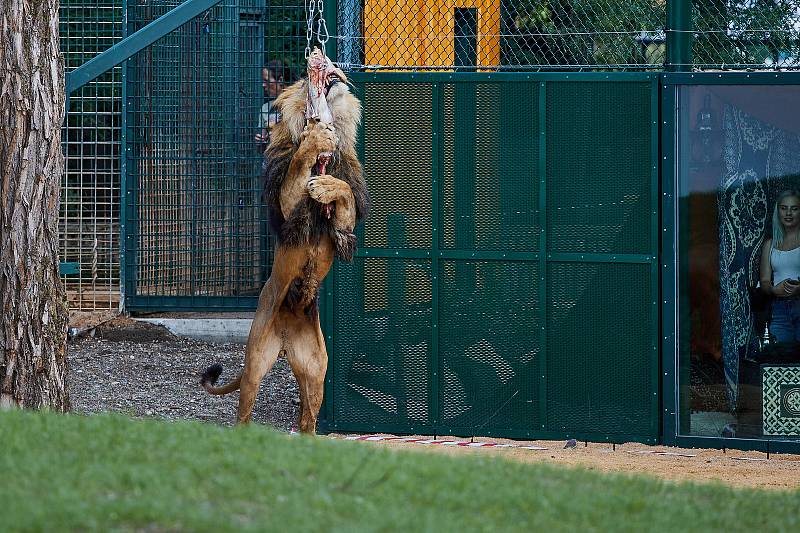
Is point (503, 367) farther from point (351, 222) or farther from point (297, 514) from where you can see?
point (297, 514)

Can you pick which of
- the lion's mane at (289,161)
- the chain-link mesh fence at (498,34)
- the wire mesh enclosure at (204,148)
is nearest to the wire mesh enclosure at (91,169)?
the wire mesh enclosure at (204,148)

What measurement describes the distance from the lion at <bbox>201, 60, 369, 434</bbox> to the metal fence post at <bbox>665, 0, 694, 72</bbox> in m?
2.83

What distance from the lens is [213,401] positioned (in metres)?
10.7

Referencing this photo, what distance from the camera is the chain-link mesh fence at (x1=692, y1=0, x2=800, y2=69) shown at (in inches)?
348

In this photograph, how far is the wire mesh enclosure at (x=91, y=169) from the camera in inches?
538

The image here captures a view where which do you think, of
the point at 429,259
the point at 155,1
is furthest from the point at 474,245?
the point at 155,1

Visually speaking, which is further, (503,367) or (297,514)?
(503,367)

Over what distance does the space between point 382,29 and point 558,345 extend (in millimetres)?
2795

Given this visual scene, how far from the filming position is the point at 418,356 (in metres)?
9.27

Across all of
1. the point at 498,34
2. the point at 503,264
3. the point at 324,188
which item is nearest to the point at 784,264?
the point at 503,264

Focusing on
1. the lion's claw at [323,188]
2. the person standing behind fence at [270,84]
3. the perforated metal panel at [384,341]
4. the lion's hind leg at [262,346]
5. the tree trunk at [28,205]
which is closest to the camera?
the lion's claw at [323,188]

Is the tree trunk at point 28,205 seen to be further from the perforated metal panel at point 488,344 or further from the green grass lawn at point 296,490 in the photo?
the perforated metal panel at point 488,344

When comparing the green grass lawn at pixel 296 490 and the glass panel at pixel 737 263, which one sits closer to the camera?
the green grass lawn at pixel 296 490

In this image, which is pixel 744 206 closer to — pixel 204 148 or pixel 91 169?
pixel 204 148
